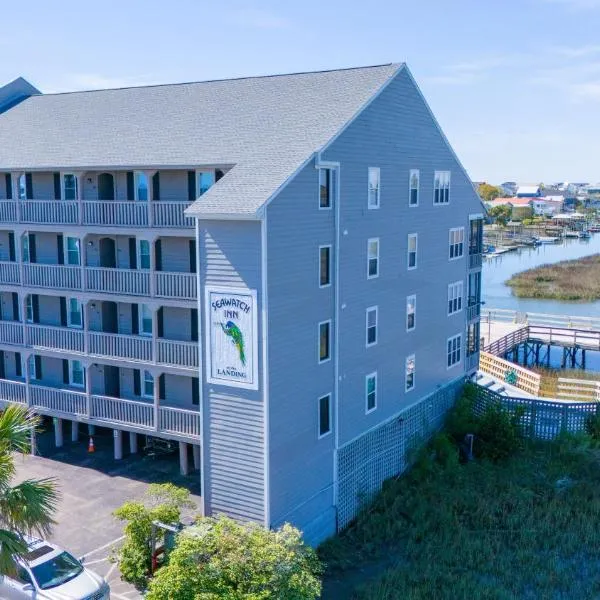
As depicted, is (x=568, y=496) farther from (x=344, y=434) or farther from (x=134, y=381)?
(x=134, y=381)

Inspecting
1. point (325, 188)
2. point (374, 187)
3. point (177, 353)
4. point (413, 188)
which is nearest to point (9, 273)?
point (177, 353)

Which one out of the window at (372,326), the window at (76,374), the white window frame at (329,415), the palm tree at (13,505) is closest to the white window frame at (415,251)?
the window at (372,326)

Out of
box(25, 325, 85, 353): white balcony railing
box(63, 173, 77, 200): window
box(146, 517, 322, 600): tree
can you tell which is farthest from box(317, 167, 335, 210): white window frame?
box(63, 173, 77, 200): window

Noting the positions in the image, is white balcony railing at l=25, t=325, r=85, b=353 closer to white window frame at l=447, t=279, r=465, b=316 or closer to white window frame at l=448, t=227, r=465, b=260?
white window frame at l=447, t=279, r=465, b=316

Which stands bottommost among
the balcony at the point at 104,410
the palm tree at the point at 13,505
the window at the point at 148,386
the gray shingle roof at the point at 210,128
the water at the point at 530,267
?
the water at the point at 530,267

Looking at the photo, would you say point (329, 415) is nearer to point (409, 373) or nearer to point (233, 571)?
point (409, 373)

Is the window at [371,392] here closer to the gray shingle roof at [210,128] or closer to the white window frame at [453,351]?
the white window frame at [453,351]

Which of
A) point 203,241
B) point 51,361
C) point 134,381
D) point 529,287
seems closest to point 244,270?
point 203,241
